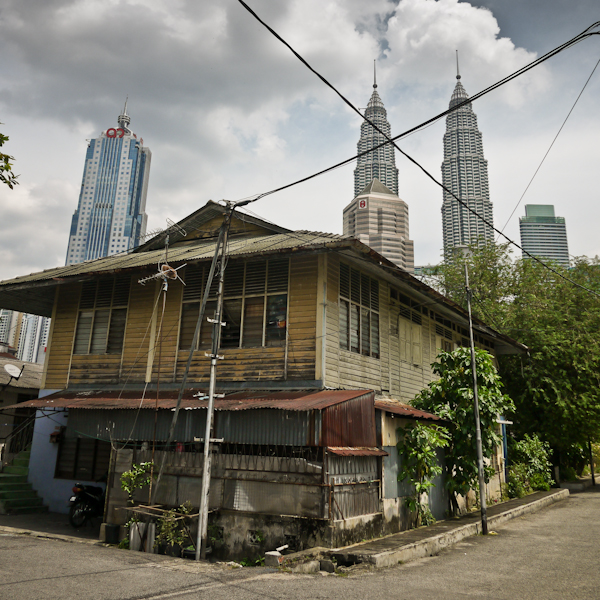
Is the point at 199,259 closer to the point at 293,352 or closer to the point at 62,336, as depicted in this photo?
the point at 293,352

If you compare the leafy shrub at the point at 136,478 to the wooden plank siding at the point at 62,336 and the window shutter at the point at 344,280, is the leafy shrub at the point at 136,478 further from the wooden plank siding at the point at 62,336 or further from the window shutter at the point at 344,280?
the window shutter at the point at 344,280

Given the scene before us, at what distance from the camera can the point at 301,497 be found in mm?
10039

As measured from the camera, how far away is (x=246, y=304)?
13656 mm

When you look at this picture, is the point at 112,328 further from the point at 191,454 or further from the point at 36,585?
the point at 36,585

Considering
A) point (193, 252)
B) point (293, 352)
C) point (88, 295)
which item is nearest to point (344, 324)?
point (293, 352)

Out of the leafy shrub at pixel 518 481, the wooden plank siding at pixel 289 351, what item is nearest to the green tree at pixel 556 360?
the leafy shrub at pixel 518 481

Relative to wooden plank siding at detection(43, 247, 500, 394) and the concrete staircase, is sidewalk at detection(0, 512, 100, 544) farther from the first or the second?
wooden plank siding at detection(43, 247, 500, 394)

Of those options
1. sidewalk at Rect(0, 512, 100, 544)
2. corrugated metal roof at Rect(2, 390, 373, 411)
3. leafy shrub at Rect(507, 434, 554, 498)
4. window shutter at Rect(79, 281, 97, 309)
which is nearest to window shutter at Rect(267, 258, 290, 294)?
corrugated metal roof at Rect(2, 390, 373, 411)

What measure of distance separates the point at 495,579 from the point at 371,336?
7.23 m

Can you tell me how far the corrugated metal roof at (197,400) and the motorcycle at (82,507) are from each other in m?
2.36

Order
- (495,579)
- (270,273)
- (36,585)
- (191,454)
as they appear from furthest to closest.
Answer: (270,273)
(191,454)
(495,579)
(36,585)

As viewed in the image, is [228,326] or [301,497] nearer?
[301,497]

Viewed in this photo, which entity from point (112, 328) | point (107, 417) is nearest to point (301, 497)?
point (107, 417)

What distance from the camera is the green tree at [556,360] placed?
2300cm
